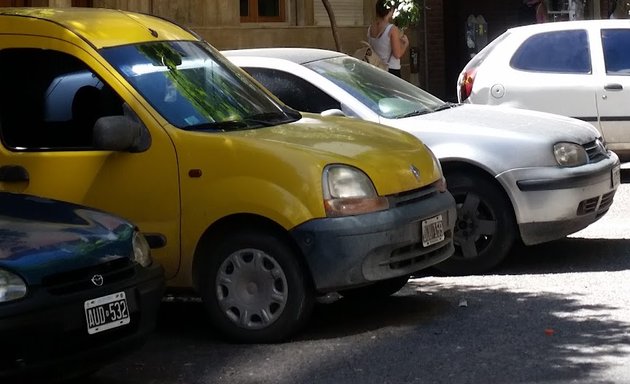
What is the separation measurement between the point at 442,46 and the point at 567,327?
17617mm

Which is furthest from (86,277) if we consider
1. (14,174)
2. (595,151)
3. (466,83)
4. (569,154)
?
(466,83)

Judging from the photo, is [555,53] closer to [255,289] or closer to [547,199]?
[547,199]

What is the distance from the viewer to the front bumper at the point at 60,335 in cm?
616

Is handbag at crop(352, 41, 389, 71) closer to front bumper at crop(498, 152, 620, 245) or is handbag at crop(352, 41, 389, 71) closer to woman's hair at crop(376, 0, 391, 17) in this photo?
woman's hair at crop(376, 0, 391, 17)

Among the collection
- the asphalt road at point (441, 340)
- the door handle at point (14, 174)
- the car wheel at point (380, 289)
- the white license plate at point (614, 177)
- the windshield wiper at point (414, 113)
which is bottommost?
the asphalt road at point (441, 340)

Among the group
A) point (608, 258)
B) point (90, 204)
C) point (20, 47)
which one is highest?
point (20, 47)

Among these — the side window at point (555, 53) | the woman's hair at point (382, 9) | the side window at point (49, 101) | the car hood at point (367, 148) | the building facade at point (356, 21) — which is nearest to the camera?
the car hood at point (367, 148)

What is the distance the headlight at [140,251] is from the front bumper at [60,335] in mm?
147

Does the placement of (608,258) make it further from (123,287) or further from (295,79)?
(123,287)

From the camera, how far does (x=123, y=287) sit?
6.77 metres

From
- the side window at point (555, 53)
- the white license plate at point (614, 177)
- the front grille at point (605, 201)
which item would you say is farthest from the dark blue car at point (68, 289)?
the side window at point (555, 53)

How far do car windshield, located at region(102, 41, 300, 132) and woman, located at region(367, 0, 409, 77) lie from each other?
26.3 ft

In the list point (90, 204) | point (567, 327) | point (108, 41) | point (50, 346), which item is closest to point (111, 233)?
point (50, 346)

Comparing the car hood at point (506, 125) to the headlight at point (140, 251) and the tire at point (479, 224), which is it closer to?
the tire at point (479, 224)
